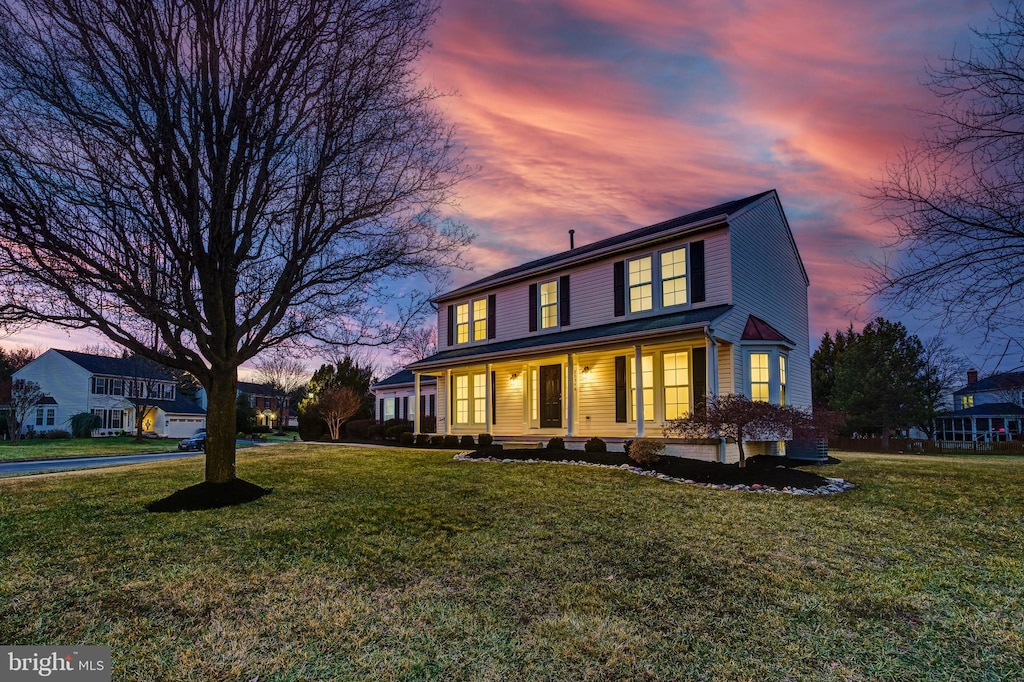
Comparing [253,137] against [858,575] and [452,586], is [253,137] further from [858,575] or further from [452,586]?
[858,575]

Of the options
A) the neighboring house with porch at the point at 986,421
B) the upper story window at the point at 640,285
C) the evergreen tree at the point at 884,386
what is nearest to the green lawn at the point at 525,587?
the upper story window at the point at 640,285

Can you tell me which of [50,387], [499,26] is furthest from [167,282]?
[50,387]

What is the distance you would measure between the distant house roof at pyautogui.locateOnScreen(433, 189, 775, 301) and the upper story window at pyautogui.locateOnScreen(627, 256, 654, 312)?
68cm

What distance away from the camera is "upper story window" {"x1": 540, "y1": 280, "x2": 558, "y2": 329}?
17859mm

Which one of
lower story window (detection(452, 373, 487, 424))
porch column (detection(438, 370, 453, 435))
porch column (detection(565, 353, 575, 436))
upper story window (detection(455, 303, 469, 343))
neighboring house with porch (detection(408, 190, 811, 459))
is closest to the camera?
neighboring house with porch (detection(408, 190, 811, 459))

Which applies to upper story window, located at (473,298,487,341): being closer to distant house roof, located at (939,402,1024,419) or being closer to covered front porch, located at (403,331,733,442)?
covered front porch, located at (403,331,733,442)

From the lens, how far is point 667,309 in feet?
48.4

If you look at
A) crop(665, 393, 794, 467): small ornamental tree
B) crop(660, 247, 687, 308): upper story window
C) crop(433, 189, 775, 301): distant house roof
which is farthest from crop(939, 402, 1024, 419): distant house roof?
crop(665, 393, 794, 467): small ornamental tree

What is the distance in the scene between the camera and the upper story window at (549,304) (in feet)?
58.6

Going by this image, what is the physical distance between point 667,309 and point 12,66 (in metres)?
13.2

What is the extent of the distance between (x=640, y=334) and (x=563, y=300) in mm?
Result: 4547

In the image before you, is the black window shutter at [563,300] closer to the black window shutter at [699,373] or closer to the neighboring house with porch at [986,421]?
the black window shutter at [699,373]

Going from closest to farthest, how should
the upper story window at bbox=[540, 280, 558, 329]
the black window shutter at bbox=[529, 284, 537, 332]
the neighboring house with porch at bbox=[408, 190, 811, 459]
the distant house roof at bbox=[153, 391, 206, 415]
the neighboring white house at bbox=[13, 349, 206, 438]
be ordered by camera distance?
the neighboring house with porch at bbox=[408, 190, 811, 459], the upper story window at bbox=[540, 280, 558, 329], the black window shutter at bbox=[529, 284, 537, 332], the neighboring white house at bbox=[13, 349, 206, 438], the distant house roof at bbox=[153, 391, 206, 415]

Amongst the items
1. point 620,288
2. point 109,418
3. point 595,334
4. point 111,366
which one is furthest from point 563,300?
point 111,366
